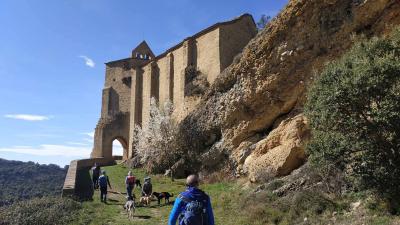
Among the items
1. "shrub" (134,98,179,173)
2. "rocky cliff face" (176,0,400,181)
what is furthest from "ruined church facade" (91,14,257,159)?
"rocky cliff face" (176,0,400,181)

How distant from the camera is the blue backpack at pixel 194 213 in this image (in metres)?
5.92

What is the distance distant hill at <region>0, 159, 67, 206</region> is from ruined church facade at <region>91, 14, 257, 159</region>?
3920cm

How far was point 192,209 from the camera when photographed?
5965mm

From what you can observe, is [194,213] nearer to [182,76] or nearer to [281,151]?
[281,151]

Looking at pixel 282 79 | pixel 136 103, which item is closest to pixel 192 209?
pixel 282 79

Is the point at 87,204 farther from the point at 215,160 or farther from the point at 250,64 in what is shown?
the point at 250,64

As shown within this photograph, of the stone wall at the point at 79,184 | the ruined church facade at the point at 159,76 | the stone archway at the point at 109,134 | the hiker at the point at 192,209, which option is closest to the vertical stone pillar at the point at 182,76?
the ruined church facade at the point at 159,76

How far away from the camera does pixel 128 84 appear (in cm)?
5234

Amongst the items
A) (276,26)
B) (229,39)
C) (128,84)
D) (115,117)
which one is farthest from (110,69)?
(276,26)

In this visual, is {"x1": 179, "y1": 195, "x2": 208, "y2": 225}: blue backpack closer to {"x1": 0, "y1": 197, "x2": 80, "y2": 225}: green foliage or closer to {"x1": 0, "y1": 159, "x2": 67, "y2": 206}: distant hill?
{"x1": 0, "y1": 197, "x2": 80, "y2": 225}: green foliage

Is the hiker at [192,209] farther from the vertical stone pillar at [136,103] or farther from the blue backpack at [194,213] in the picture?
the vertical stone pillar at [136,103]

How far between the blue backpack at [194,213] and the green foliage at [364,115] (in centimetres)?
581

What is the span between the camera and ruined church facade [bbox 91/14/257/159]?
3497 centimetres

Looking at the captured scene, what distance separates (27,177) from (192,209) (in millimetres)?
119476
